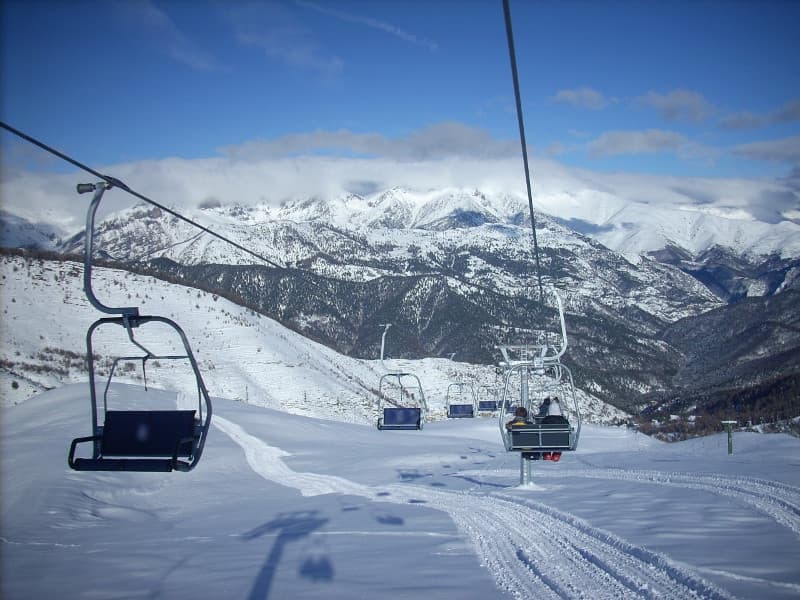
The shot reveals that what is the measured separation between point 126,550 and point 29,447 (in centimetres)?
1327

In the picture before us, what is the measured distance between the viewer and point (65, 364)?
4900 centimetres

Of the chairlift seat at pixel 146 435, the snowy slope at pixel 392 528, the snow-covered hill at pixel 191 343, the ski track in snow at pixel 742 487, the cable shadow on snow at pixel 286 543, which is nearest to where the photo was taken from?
the snowy slope at pixel 392 528

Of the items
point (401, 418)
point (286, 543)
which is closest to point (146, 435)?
point (286, 543)

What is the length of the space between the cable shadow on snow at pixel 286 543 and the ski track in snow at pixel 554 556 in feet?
8.21

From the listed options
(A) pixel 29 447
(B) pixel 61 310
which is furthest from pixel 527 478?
(B) pixel 61 310

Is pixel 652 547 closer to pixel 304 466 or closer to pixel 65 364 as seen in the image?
pixel 304 466

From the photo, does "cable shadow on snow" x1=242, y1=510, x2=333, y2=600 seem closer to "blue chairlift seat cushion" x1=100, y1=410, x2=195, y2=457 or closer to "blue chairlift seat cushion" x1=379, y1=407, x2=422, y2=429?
"blue chairlift seat cushion" x1=100, y1=410, x2=195, y2=457

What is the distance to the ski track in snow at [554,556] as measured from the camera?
28.1 ft

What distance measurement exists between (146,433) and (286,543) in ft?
10.5

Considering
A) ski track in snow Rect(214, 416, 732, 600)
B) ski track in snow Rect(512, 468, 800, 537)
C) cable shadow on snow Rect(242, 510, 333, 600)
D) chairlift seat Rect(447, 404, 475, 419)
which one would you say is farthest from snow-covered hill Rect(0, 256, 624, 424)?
ski track in snow Rect(214, 416, 732, 600)

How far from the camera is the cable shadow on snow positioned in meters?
9.60

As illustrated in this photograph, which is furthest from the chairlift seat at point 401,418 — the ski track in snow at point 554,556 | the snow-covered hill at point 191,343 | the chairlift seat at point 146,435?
the chairlift seat at point 146,435

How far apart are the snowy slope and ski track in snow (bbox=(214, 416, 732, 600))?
1.4 inches

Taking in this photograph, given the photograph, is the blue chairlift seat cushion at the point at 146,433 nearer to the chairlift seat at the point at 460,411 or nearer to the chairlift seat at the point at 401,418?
the chairlift seat at the point at 401,418
